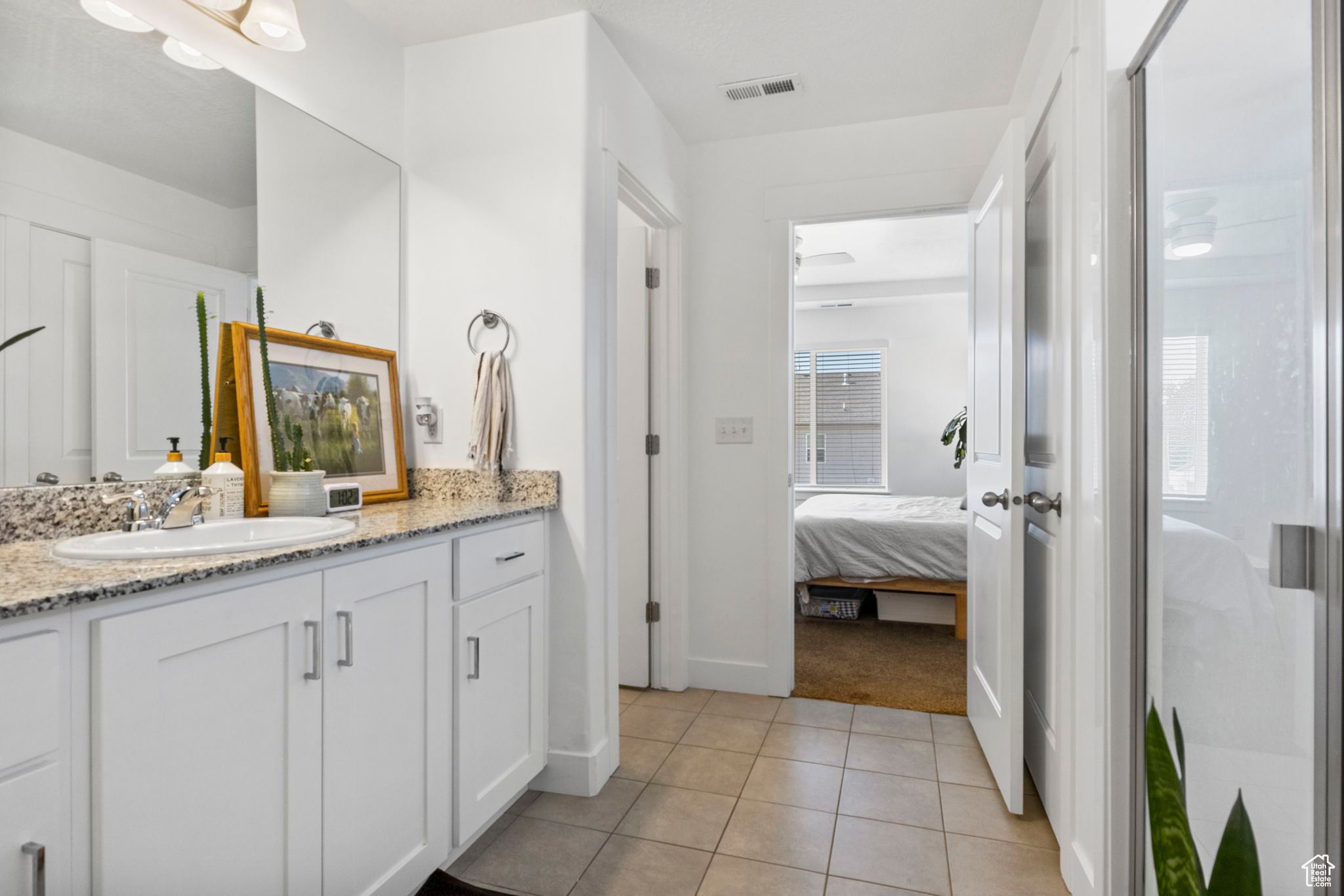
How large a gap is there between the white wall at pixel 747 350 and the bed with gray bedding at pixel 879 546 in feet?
3.93

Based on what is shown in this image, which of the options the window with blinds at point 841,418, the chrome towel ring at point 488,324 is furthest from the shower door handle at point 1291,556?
the window with blinds at point 841,418

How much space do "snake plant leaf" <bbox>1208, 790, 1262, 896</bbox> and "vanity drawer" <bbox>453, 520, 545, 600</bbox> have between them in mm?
1441

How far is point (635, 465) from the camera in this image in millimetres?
3098

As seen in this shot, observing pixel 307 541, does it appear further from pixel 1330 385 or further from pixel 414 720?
pixel 1330 385

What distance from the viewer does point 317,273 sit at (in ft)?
6.77

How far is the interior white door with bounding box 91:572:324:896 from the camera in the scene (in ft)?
3.14

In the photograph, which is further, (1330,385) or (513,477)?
(513,477)

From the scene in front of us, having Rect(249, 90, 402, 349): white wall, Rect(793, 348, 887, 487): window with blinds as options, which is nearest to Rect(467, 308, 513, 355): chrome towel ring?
Rect(249, 90, 402, 349): white wall

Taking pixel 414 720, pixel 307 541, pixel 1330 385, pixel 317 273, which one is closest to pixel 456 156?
pixel 317 273

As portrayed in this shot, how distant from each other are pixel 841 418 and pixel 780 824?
207 inches

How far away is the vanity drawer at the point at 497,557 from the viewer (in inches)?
67.7

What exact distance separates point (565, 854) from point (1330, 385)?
5.94 ft

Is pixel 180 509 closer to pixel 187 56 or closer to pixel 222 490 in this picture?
pixel 222 490

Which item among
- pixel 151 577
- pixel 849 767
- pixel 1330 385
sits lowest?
pixel 849 767
